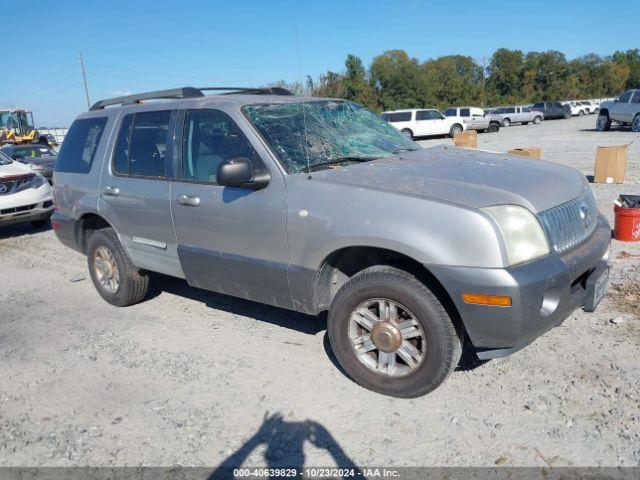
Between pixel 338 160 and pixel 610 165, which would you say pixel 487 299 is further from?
pixel 610 165

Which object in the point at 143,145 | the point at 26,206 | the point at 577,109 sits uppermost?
the point at 143,145

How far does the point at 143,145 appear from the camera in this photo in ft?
15.8

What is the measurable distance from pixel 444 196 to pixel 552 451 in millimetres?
1467

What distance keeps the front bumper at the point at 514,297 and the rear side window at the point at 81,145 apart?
3.71 metres

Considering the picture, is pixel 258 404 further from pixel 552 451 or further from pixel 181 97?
pixel 181 97

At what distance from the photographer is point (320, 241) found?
3.56 metres

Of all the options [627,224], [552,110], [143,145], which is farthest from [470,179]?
[552,110]

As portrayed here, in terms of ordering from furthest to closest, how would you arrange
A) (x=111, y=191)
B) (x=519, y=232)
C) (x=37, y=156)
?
(x=37, y=156) → (x=111, y=191) → (x=519, y=232)

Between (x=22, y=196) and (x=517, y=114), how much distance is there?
124 feet

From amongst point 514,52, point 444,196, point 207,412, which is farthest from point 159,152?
point 514,52

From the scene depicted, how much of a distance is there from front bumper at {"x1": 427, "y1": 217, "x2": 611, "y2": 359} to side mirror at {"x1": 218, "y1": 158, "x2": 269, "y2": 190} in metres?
1.35

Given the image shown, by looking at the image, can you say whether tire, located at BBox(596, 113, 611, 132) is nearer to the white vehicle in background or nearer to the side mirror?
the white vehicle in background

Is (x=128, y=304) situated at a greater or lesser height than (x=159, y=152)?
lesser

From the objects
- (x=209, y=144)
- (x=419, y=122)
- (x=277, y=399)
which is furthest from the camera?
(x=419, y=122)
